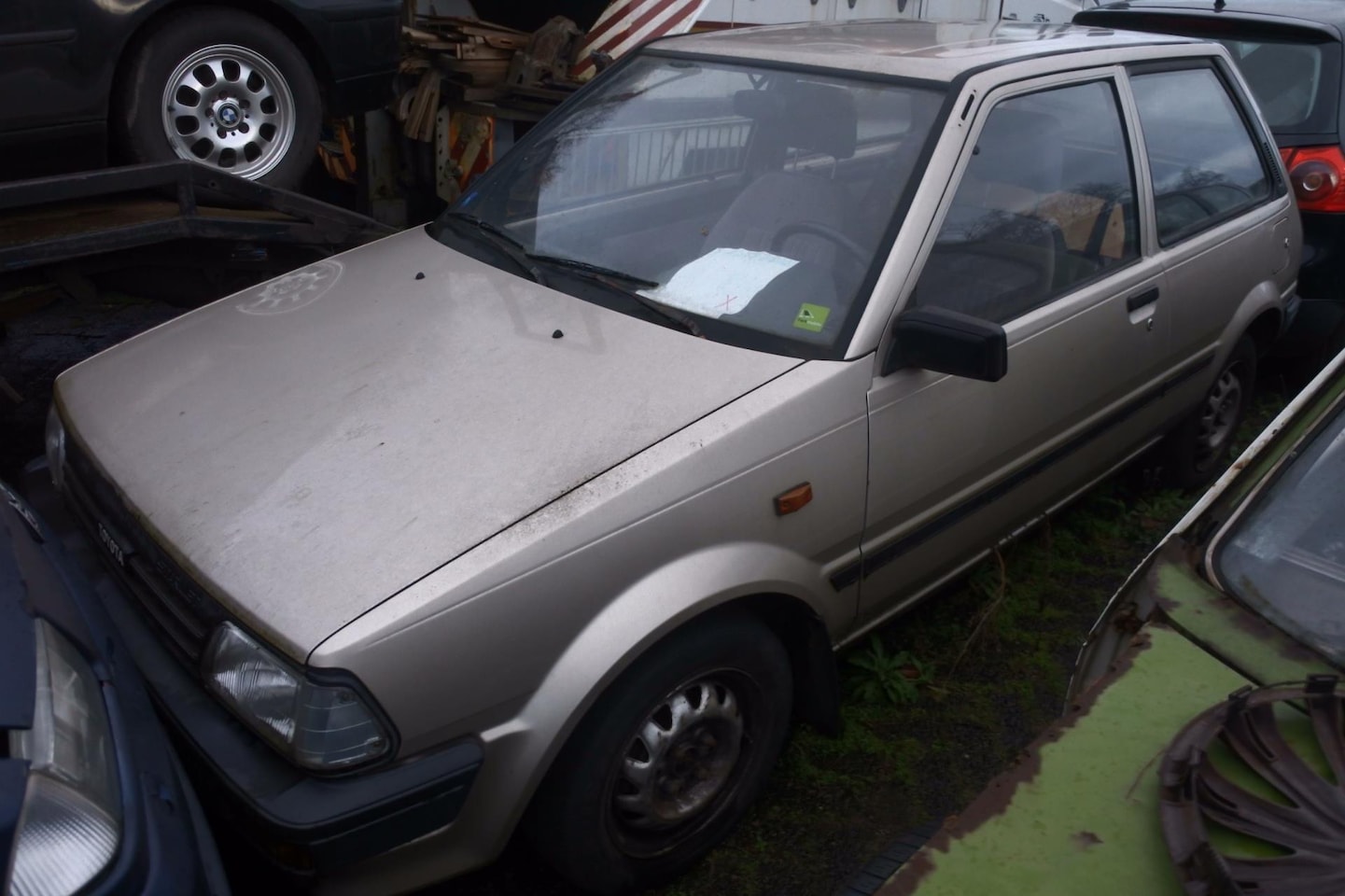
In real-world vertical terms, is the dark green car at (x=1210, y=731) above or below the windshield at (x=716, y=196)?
below

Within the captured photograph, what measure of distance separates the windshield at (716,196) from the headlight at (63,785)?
1.41 metres

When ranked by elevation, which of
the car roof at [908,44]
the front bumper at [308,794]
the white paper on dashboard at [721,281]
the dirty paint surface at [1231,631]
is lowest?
the front bumper at [308,794]

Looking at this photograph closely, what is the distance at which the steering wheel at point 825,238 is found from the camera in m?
2.57

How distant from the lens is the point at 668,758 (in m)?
2.30

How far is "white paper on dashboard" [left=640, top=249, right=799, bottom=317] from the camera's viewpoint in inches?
101

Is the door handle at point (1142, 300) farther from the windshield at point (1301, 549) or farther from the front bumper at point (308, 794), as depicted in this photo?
the front bumper at point (308, 794)

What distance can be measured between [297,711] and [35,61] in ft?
8.99

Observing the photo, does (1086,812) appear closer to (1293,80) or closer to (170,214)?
(170,214)

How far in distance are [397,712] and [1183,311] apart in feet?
9.12

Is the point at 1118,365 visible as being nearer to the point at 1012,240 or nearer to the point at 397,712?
the point at 1012,240

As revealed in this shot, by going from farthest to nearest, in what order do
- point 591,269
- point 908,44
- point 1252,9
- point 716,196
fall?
point 1252,9 < point 908,44 < point 716,196 < point 591,269

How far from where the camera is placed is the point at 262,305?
293cm

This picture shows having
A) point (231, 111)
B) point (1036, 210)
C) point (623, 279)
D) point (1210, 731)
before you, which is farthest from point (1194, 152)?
point (231, 111)

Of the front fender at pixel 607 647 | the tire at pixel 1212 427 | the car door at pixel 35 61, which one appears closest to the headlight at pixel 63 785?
the front fender at pixel 607 647
